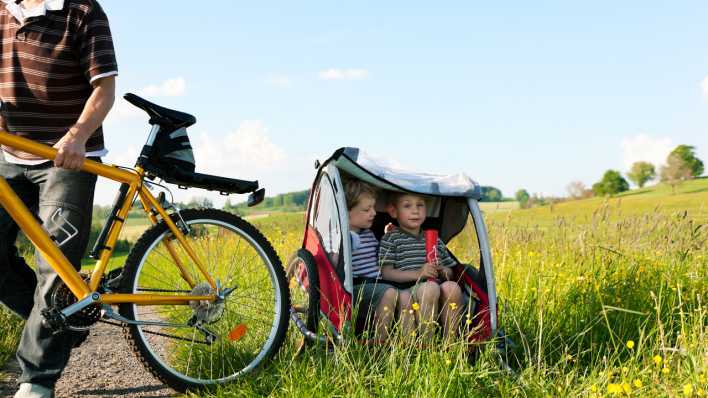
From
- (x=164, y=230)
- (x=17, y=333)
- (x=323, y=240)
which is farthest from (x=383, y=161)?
(x=17, y=333)

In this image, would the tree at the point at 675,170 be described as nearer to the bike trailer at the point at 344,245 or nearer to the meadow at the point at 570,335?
the meadow at the point at 570,335

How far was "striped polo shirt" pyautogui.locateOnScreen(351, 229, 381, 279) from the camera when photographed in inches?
163

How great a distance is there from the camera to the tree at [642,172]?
79562 millimetres

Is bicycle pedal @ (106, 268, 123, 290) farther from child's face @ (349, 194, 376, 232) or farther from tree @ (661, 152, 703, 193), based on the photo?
tree @ (661, 152, 703, 193)

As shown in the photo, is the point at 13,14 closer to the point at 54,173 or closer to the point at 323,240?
the point at 54,173

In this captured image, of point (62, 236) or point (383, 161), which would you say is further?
point (383, 161)

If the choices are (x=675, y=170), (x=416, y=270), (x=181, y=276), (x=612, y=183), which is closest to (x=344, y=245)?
(x=416, y=270)

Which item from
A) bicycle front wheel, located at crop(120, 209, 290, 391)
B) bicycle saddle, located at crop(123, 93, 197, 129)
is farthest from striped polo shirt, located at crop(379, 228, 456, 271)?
bicycle saddle, located at crop(123, 93, 197, 129)

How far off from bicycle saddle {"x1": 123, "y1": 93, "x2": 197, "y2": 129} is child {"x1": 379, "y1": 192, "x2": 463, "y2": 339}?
1.34 m

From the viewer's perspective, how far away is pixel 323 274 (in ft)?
12.7

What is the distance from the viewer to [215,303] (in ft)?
12.2

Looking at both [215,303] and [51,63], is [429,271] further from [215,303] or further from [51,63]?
[51,63]

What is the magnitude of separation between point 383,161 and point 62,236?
183cm

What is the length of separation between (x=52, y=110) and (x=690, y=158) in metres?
82.4
